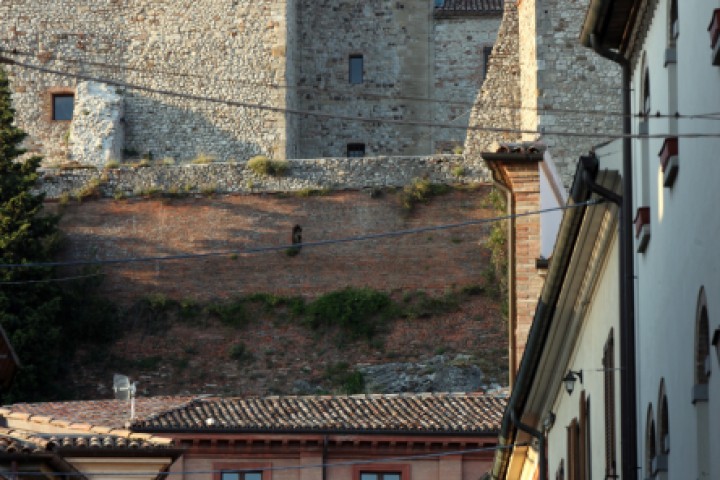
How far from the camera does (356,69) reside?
56.7 m

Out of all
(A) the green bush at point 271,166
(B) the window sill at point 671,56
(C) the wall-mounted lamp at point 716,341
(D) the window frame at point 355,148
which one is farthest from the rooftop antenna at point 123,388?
(C) the wall-mounted lamp at point 716,341

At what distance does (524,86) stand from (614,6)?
3340cm

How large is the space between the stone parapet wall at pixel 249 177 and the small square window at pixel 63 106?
4.15 metres

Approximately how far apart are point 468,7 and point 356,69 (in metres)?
3.28

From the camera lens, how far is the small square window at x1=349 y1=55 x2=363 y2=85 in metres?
56.5

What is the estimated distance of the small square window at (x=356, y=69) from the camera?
2223 inches

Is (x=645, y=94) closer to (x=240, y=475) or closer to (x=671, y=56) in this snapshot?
(x=671, y=56)

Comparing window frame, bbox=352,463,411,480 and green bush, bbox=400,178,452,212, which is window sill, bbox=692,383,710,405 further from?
green bush, bbox=400,178,452,212

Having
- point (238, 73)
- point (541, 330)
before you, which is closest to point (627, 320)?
point (541, 330)

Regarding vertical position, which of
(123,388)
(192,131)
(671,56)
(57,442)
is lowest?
(123,388)

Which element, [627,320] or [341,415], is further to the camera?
[341,415]

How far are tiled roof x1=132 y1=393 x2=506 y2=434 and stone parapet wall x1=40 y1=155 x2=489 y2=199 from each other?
13.7m

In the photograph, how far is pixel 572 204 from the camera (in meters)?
17.3

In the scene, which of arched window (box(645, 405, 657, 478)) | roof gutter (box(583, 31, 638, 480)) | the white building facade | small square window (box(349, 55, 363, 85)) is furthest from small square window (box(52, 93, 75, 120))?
arched window (box(645, 405, 657, 478))
